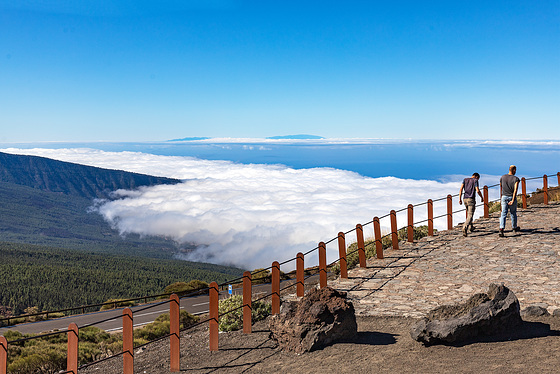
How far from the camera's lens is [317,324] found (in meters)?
7.53

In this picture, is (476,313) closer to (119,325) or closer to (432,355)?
(432,355)

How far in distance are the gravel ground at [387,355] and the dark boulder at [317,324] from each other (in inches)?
5.7

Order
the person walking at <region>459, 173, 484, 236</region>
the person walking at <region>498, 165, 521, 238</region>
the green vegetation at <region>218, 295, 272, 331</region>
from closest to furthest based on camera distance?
the green vegetation at <region>218, 295, 272, 331</region> → the person walking at <region>498, 165, 521, 238</region> → the person walking at <region>459, 173, 484, 236</region>

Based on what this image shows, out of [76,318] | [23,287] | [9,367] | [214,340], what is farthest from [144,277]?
[214,340]

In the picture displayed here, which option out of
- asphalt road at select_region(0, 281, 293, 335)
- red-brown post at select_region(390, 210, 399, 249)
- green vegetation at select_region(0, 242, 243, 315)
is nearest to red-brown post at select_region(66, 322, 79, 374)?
red-brown post at select_region(390, 210, 399, 249)

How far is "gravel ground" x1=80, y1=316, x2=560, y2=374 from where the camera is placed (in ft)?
19.8

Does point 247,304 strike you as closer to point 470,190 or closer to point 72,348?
point 72,348

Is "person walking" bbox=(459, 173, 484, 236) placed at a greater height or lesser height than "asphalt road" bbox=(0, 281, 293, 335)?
greater

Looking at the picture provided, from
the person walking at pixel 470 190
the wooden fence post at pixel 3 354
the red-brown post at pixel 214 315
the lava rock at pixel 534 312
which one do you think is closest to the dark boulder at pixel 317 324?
the red-brown post at pixel 214 315

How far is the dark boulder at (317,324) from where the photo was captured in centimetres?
746

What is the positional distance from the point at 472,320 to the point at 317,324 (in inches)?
91.2

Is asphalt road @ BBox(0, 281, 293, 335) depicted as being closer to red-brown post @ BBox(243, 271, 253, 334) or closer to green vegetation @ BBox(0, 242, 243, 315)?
red-brown post @ BBox(243, 271, 253, 334)

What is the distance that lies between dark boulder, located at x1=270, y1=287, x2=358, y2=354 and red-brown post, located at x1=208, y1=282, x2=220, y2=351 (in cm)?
119

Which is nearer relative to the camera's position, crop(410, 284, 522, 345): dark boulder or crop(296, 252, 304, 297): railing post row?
crop(410, 284, 522, 345): dark boulder
